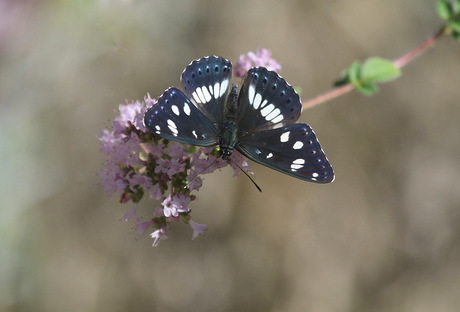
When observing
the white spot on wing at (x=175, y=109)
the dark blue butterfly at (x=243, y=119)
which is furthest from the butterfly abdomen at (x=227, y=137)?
the white spot on wing at (x=175, y=109)

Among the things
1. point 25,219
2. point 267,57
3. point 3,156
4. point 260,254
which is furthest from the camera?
point 260,254

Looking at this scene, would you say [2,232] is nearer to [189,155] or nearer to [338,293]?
[189,155]

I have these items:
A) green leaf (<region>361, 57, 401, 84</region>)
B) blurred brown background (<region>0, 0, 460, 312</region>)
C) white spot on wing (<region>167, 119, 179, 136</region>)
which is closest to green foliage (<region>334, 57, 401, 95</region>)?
green leaf (<region>361, 57, 401, 84</region>)

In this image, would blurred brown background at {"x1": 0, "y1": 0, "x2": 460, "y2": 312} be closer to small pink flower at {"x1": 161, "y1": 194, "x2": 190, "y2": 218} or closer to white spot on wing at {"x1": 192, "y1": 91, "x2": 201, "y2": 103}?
white spot on wing at {"x1": 192, "y1": 91, "x2": 201, "y2": 103}

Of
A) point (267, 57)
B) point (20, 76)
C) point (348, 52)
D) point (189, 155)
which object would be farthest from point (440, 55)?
point (20, 76)

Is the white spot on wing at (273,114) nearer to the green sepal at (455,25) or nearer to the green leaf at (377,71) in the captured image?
the green leaf at (377,71)
